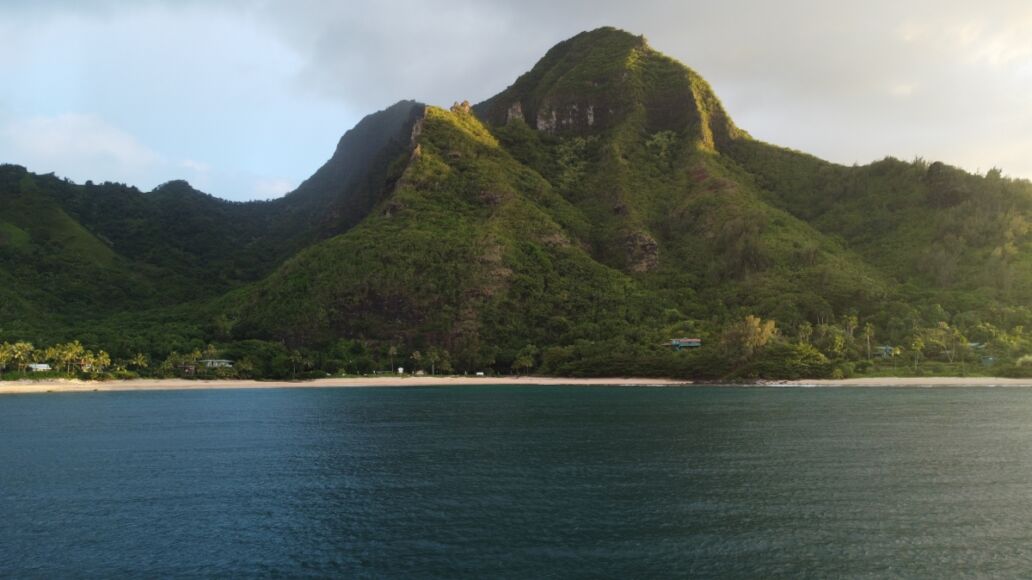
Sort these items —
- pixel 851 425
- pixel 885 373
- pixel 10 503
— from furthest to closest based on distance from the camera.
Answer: pixel 885 373 < pixel 851 425 < pixel 10 503

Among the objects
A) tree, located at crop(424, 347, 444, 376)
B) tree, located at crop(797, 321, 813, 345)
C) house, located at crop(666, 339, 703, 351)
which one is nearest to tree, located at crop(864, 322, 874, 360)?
tree, located at crop(797, 321, 813, 345)

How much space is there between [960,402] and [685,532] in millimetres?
96109

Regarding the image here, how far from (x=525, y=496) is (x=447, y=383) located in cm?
12949

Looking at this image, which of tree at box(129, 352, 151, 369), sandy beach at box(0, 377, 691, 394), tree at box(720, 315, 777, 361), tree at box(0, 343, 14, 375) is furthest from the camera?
tree at box(129, 352, 151, 369)

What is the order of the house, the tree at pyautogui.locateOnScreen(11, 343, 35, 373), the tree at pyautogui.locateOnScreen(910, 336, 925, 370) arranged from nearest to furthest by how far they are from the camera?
the tree at pyautogui.locateOnScreen(11, 343, 35, 373)
the tree at pyautogui.locateOnScreen(910, 336, 925, 370)
the house

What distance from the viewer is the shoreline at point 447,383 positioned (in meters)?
144

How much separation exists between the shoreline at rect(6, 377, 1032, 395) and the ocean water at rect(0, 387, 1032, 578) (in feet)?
212

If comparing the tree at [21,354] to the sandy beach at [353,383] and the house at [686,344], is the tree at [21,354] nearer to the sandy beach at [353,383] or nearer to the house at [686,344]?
the sandy beach at [353,383]

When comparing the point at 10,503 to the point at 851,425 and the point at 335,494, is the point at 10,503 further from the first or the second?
the point at 851,425

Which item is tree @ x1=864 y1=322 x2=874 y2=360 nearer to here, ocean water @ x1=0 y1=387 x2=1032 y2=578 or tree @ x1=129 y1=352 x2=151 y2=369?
ocean water @ x1=0 y1=387 x2=1032 y2=578

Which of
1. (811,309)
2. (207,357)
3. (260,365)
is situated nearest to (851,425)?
(811,309)

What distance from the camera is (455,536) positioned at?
34188 millimetres

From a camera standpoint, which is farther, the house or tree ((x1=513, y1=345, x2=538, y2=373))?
tree ((x1=513, y1=345, x2=538, y2=373))

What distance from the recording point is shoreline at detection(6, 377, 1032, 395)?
144 metres
